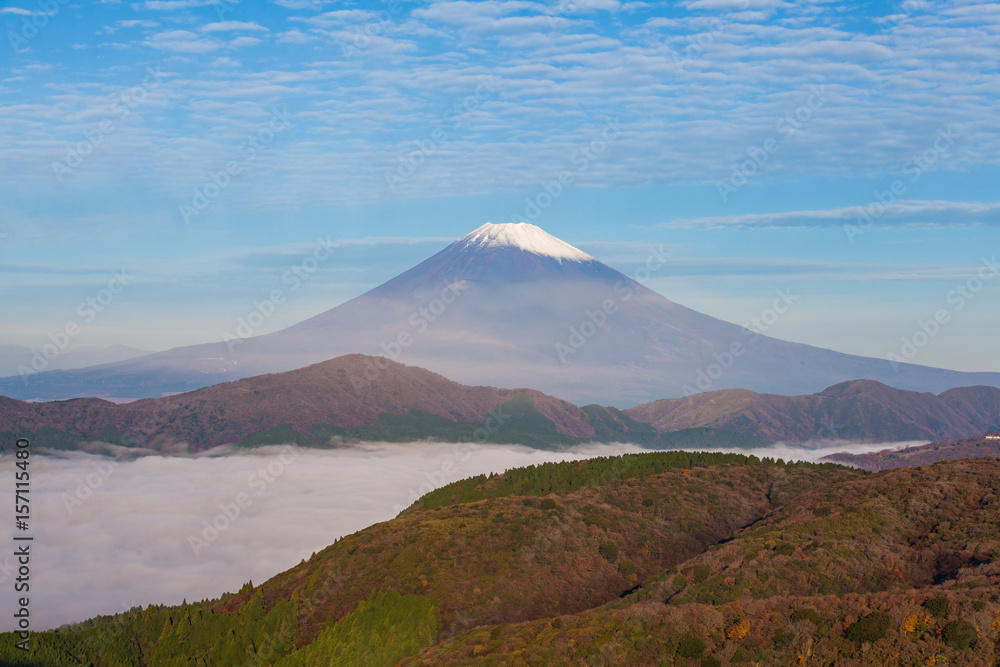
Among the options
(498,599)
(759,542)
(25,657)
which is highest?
(759,542)

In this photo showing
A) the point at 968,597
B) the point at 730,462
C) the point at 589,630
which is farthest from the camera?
the point at 730,462

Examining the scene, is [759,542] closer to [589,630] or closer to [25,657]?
[589,630]

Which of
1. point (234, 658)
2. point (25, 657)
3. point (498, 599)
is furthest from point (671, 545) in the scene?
point (25, 657)

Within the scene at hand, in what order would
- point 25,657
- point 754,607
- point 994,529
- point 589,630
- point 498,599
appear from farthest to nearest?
point 25,657, point 498,599, point 994,529, point 589,630, point 754,607

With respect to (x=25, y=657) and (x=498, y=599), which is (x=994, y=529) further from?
(x=25, y=657)

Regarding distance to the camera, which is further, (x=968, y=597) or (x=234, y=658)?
(x=234, y=658)

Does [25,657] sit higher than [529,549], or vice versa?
[529,549]
